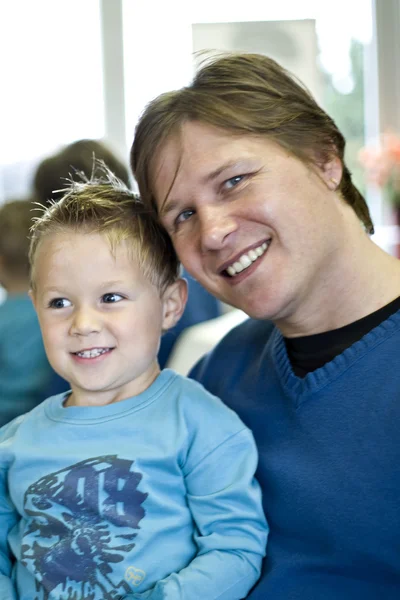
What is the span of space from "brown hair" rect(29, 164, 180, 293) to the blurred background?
108 inches

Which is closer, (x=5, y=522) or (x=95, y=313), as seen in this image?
(x=95, y=313)

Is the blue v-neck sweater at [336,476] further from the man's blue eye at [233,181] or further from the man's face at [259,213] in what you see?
the man's blue eye at [233,181]

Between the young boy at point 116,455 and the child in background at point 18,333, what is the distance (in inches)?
32.1

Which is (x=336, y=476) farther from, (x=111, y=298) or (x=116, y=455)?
(x=111, y=298)

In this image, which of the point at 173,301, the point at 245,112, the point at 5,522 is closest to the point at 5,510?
the point at 5,522

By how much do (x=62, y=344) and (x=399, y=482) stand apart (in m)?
0.61

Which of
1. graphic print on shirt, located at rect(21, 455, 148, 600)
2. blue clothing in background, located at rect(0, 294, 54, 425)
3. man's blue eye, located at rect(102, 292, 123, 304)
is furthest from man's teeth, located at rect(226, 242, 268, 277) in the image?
blue clothing in background, located at rect(0, 294, 54, 425)

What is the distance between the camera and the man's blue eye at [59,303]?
4.21 ft

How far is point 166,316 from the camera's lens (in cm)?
138

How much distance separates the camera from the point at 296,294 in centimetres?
129

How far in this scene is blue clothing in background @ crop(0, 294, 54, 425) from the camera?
214cm

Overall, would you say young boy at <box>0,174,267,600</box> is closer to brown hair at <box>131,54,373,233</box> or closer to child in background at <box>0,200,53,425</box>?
brown hair at <box>131,54,373,233</box>

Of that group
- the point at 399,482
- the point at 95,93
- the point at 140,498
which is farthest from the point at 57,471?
the point at 95,93

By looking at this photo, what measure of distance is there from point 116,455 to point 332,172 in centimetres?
67
